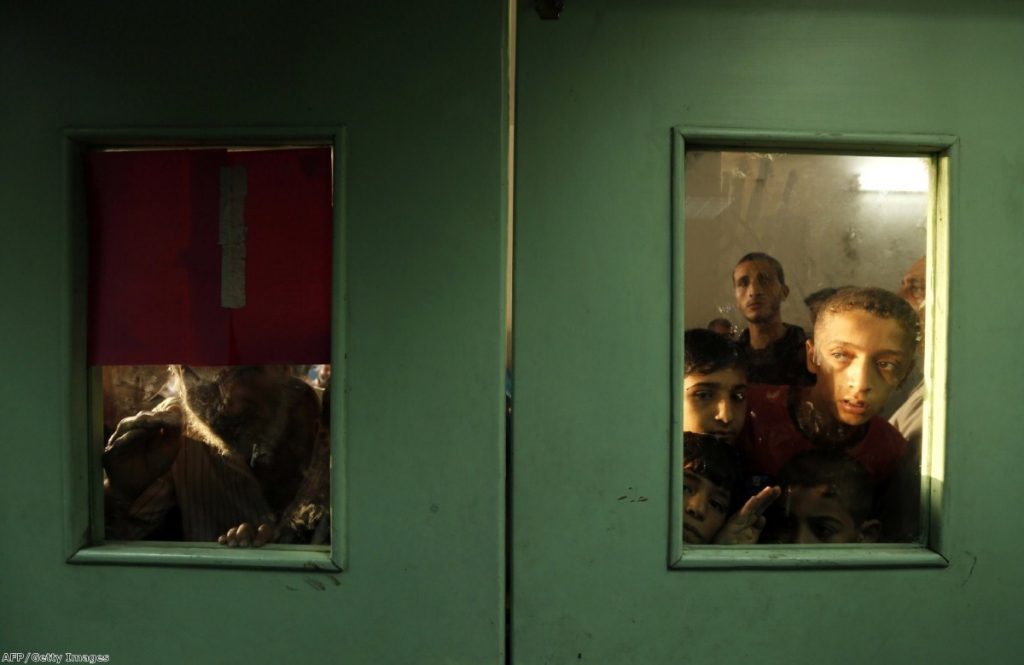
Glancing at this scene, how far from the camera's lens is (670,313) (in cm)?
182

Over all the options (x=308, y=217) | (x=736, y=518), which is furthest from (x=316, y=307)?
(x=736, y=518)

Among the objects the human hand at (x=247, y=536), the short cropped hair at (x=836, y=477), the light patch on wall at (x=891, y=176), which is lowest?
the human hand at (x=247, y=536)

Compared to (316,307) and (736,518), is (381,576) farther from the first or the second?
(736,518)

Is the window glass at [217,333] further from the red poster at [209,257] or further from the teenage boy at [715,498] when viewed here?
the teenage boy at [715,498]

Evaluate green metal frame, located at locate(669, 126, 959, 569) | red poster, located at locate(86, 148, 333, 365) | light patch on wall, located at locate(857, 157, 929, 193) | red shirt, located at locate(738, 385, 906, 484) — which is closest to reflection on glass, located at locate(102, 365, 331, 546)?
red poster, located at locate(86, 148, 333, 365)

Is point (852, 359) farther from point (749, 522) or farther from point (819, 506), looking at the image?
point (749, 522)

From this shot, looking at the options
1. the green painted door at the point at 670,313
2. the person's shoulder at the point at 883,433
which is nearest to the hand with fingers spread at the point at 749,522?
the green painted door at the point at 670,313

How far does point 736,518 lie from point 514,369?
0.84 meters

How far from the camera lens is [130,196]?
1.91 m

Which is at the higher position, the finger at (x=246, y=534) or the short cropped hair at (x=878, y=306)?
the short cropped hair at (x=878, y=306)

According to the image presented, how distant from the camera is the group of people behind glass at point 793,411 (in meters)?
1.91

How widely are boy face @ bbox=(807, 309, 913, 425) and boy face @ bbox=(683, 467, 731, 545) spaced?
43 centimetres

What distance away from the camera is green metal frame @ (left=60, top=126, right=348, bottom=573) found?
1819 millimetres

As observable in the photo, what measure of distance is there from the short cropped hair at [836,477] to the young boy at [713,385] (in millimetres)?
223
